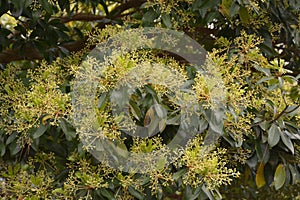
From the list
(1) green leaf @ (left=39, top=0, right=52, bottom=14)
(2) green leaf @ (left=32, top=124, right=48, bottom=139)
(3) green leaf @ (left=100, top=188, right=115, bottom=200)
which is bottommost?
(3) green leaf @ (left=100, top=188, right=115, bottom=200)

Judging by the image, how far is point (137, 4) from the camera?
2.68m

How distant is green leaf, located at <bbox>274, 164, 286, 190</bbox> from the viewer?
210cm

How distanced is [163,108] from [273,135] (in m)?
0.44

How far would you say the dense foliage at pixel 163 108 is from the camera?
1.85 m

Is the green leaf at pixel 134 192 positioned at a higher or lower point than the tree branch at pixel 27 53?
lower

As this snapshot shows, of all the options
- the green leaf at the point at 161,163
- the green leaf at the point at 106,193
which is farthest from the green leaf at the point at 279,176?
the green leaf at the point at 106,193

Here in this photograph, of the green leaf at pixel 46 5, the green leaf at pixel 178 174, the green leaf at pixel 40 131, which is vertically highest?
the green leaf at pixel 46 5

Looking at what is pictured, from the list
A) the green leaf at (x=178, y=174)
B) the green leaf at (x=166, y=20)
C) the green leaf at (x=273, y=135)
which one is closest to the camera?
the green leaf at (x=178, y=174)

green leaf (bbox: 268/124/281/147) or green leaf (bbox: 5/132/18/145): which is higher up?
green leaf (bbox: 5/132/18/145)

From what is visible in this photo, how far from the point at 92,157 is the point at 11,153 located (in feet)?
1.14

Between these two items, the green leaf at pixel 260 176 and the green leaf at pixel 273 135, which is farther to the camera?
the green leaf at pixel 260 176

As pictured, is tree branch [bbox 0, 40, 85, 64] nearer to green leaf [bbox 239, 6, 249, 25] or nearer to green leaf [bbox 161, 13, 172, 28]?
green leaf [bbox 161, 13, 172, 28]

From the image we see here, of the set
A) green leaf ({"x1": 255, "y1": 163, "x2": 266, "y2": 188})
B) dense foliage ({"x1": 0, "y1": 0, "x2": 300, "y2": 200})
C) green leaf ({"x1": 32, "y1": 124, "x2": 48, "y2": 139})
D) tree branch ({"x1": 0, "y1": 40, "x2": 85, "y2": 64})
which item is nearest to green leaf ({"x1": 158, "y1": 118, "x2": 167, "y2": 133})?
dense foliage ({"x1": 0, "y1": 0, "x2": 300, "y2": 200})

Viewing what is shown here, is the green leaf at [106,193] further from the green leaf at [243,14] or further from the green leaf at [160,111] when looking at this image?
the green leaf at [243,14]
